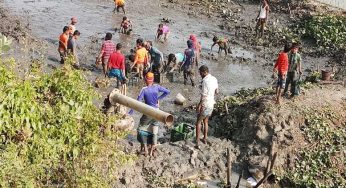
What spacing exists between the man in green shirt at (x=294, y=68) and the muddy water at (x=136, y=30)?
11.7 ft

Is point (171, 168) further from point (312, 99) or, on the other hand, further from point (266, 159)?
point (312, 99)

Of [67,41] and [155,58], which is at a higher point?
[67,41]

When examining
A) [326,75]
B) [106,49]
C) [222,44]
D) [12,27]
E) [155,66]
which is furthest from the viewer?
[222,44]

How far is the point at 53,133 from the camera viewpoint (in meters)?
7.80

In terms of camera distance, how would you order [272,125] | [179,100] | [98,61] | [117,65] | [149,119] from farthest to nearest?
[98,61]
[179,100]
[117,65]
[272,125]
[149,119]

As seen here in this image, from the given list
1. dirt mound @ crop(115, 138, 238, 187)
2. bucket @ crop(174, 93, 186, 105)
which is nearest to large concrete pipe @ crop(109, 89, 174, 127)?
dirt mound @ crop(115, 138, 238, 187)

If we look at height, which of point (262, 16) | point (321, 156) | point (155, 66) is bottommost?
point (321, 156)

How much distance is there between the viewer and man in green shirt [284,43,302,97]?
12883 mm

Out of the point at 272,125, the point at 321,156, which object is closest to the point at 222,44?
the point at 272,125

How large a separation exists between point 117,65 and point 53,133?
6927mm

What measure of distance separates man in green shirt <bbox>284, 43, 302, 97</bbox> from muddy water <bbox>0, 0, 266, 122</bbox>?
3568 millimetres

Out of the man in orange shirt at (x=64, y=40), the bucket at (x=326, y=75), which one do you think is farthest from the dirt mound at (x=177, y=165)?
the man in orange shirt at (x=64, y=40)

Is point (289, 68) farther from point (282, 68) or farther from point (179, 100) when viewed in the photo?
point (179, 100)

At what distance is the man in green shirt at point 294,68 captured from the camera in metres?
12.9
